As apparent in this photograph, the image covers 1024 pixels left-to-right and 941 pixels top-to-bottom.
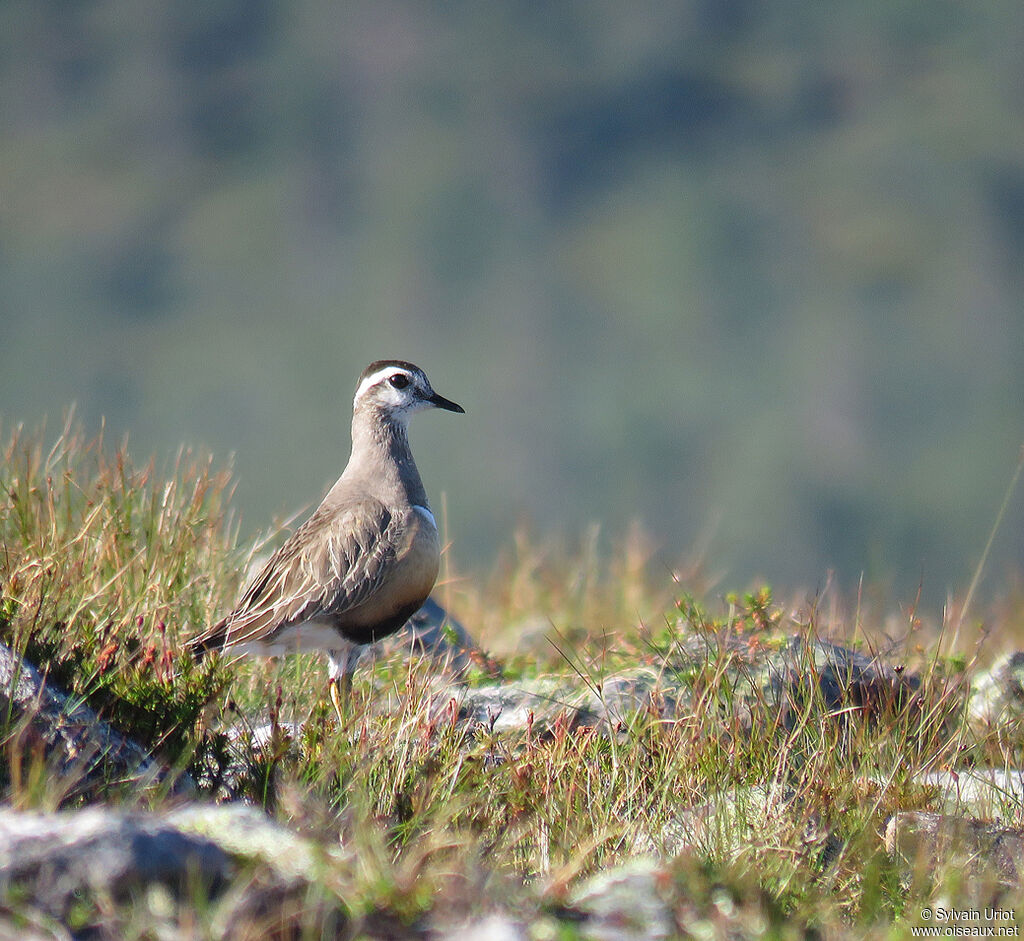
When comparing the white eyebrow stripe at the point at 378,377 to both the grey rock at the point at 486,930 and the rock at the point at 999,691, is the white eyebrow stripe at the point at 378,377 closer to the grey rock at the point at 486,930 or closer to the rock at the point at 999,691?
the rock at the point at 999,691

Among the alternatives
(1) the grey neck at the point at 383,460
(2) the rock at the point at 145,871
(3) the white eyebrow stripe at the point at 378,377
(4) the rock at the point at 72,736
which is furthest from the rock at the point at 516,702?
(2) the rock at the point at 145,871

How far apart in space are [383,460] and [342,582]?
2.86 ft

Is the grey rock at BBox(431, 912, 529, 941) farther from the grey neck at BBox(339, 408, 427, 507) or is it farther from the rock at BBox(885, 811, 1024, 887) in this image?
the grey neck at BBox(339, 408, 427, 507)

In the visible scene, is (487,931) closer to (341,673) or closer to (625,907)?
(625,907)

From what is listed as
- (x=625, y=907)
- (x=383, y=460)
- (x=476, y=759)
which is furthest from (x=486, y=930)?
(x=383, y=460)

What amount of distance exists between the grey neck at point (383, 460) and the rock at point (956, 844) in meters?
3.19

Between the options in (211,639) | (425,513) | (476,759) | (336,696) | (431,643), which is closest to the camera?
(476,759)

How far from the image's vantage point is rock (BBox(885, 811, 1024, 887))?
17.4 feet

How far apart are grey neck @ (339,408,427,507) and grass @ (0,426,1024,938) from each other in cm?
101

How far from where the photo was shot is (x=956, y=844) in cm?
529

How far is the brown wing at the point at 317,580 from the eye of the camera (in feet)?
23.6

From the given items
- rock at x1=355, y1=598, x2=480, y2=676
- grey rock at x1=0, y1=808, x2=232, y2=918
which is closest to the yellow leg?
rock at x1=355, y1=598, x2=480, y2=676

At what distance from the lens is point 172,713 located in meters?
6.00

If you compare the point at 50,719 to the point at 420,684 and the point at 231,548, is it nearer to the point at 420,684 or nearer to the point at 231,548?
the point at 420,684
